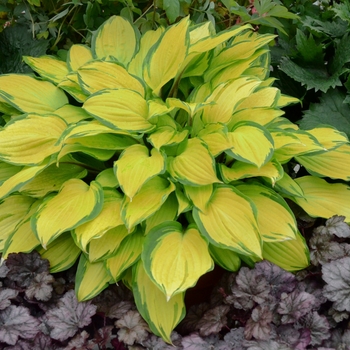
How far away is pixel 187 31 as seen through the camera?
4.24ft

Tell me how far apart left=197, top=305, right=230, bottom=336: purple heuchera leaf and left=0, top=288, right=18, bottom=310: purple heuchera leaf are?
1.38 feet

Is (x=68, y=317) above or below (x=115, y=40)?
below

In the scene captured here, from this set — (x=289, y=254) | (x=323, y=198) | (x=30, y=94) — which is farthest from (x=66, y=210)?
(x=323, y=198)

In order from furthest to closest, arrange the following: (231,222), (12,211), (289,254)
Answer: (12,211)
(289,254)
(231,222)

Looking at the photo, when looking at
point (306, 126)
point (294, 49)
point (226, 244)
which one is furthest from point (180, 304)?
point (294, 49)

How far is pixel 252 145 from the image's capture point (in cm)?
113

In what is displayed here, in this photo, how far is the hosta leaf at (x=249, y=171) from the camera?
1.14 m

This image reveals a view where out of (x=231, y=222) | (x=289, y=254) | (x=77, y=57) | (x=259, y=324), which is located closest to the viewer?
(x=259, y=324)

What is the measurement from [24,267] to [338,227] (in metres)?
0.76

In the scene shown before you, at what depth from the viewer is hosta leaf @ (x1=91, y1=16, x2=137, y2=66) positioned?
1.47 meters

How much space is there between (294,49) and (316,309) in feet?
3.32

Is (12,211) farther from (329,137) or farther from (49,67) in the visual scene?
(329,137)

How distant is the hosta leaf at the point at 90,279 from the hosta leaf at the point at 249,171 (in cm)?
37

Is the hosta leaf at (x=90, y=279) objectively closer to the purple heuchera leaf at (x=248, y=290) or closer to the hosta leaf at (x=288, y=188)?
the purple heuchera leaf at (x=248, y=290)
